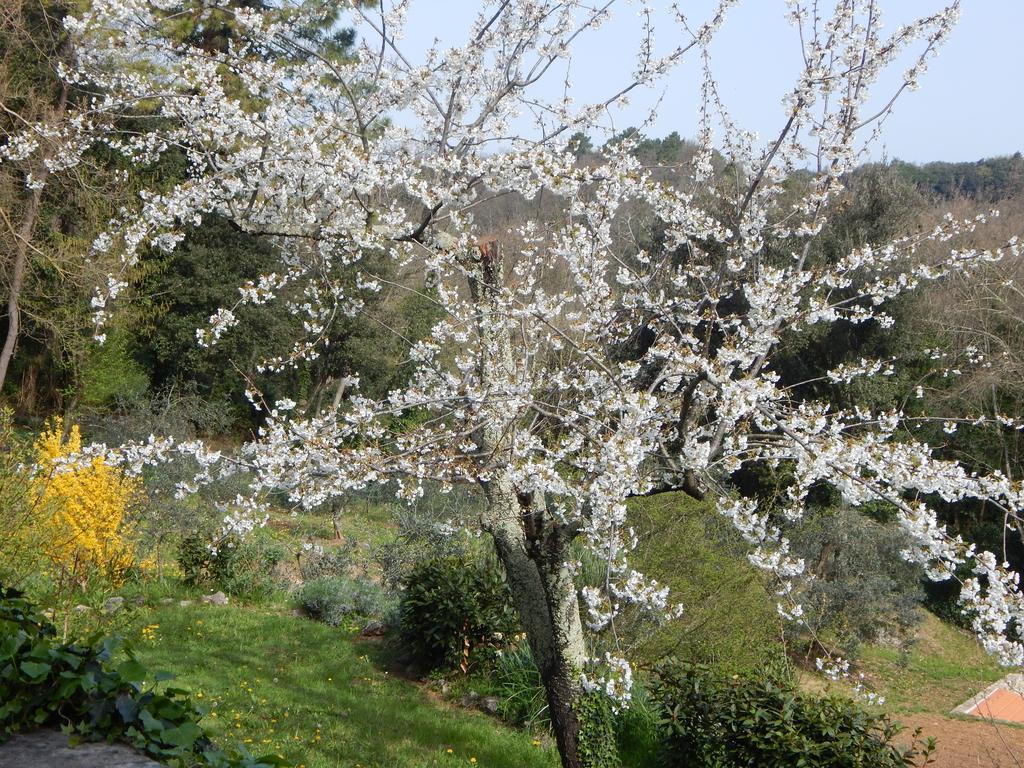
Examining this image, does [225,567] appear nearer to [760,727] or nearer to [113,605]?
[113,605]

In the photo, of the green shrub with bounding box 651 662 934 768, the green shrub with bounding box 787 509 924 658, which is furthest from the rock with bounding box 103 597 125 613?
the green shrub with bounding box 787 509 924 658

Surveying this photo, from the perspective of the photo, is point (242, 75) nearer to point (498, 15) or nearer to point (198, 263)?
point (498, 15)

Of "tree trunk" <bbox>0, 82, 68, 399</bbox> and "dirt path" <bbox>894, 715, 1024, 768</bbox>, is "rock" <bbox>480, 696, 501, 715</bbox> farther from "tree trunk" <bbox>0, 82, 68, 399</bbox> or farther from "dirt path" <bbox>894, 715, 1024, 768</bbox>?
"tree trunk" <bbox>0, 82, 68, 399</bbox>

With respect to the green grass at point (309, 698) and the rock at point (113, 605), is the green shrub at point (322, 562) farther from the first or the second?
the rock at point (113, 605)

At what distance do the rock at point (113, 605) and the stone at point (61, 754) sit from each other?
5.56 metres

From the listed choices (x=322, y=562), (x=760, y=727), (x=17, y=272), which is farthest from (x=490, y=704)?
(x=17, y=272)

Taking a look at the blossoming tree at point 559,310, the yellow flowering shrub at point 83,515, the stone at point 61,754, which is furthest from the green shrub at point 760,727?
→ the yellow flowering shrub at point 83,515

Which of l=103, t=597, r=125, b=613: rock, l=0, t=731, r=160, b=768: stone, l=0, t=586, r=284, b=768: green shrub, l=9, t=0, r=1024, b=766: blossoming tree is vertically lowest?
l=103, t=597, r=125, b=613: rock

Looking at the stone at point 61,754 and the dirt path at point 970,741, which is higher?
the stone at point 61,754

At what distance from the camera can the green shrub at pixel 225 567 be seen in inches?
363

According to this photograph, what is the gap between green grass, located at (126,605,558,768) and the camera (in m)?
5.52

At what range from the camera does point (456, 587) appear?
7.64 metres

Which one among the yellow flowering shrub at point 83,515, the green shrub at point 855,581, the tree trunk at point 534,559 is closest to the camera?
the tree trunk at point 534,559

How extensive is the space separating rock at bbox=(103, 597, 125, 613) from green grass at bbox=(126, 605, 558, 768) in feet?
0.65
